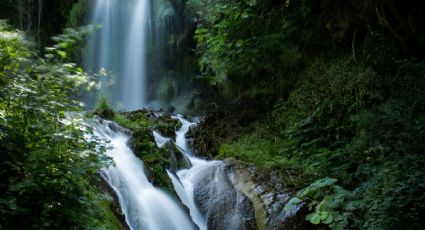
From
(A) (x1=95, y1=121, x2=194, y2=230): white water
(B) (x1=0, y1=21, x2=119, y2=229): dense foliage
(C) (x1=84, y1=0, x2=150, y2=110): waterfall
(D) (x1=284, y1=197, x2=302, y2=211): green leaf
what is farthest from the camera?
(C) (x1=84, y1=0, x2=150, y2=110): waterfall

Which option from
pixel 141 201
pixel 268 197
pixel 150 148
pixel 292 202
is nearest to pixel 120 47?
pixel 150 148

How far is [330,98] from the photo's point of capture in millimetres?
6676

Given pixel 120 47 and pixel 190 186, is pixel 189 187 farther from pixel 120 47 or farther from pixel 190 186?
pixel 120 47

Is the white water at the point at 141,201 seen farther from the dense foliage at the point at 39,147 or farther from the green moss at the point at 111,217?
the dense foliage at the point at 39,147

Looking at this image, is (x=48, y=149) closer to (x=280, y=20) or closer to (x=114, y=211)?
(x=114, y=211)

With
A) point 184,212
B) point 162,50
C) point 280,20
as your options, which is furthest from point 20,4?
point 184,212

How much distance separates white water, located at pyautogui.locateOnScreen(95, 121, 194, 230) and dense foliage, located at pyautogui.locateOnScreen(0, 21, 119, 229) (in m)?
1.63

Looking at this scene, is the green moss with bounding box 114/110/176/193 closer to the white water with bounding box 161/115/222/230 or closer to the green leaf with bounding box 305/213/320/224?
the white water with bounding box 161/115/222/230

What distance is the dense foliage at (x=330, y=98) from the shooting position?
4328 mm

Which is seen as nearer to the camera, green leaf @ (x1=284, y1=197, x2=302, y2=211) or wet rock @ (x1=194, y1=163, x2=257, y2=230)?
green leaf @ (x1=284, y1=197, x2=302, y2=211)

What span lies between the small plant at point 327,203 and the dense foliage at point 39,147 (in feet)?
8.64

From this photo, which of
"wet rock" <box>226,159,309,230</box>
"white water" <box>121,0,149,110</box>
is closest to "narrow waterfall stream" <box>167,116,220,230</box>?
"wet rock" <box>226,159,309,230</box>

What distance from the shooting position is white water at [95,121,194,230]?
16.7 ft

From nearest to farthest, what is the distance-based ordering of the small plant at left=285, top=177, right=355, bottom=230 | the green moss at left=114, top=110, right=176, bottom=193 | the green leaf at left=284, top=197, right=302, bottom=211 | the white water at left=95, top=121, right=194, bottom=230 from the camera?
the small plant at left=285, top=177, right=355, bottom=230 → the green leaf at left=284, top=197, right=302, bottom=211 → the white water at left=95, top=121, right=194, bottom=230 → the green moss at left=114, top=110, right=176, bottom=193
